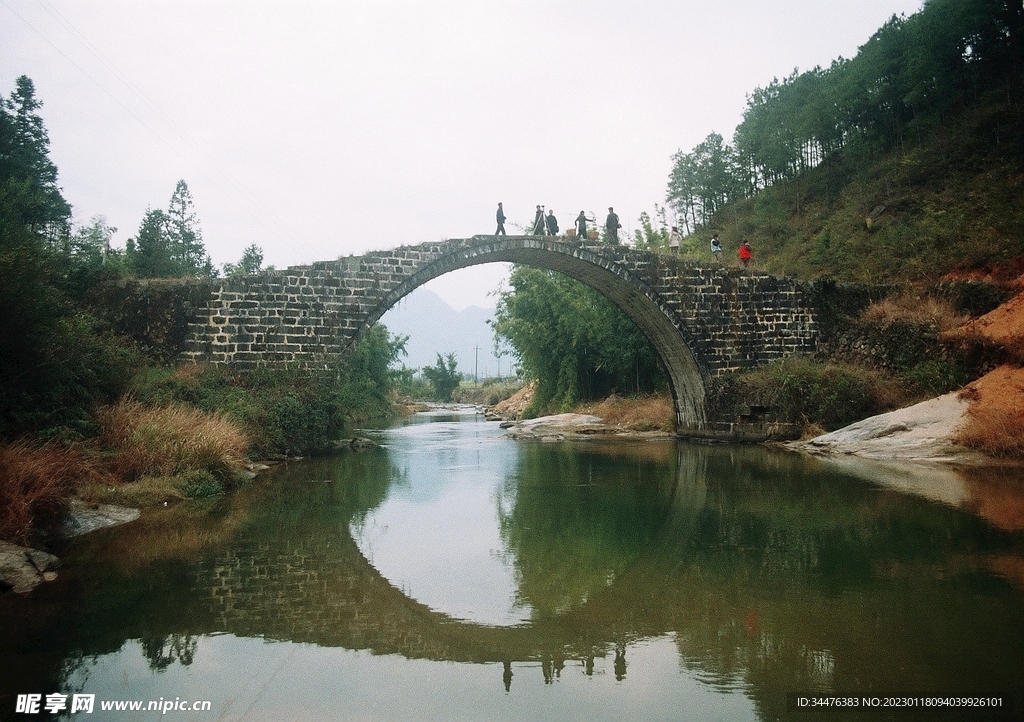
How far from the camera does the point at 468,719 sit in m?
3.37

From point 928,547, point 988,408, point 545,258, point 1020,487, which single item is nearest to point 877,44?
point 545,258

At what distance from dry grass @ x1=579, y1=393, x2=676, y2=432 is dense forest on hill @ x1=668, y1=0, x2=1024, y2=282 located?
8.61m

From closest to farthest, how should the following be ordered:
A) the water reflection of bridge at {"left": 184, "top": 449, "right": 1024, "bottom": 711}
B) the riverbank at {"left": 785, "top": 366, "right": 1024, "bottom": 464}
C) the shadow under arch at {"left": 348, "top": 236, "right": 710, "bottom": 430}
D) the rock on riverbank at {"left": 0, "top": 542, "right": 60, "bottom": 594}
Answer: the water reflection of bridge at {"left": 184, "top": 449, "right": 1024, "bottom": 711} → the rock on riverbank at {"left": 0, "top": 542, "right": 60, "bottom": 594} → the riverbank at {"left": 785, "top": 366, "right": 1024, "bottom": 464} → the shadow under arch at {"left": 348, "top": 236, "right": 710, "bottom": 430}

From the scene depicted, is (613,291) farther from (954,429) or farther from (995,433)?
(995,433)

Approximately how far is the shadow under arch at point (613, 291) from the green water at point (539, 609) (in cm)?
951

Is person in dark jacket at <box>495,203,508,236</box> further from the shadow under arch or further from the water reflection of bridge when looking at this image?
the water reflection of bridge

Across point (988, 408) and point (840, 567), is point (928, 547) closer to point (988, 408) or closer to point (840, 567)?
point (840, 567)

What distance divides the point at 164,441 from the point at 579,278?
45.2 feet

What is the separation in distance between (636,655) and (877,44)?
4007cm

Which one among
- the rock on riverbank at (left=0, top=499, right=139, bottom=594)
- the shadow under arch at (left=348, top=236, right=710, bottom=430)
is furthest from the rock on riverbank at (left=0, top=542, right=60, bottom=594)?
the shadow under arch at (left=348, top=236, right=710, bottom=430)

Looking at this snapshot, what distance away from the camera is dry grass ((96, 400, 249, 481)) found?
356 inches

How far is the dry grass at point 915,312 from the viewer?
16.5 metres

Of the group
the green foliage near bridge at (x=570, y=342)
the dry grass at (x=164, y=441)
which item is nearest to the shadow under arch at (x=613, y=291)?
the green foliage near bridge at (x=570, y=342)

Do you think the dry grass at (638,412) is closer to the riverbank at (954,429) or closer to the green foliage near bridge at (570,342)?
the green foliage near bridge at (570,342)
